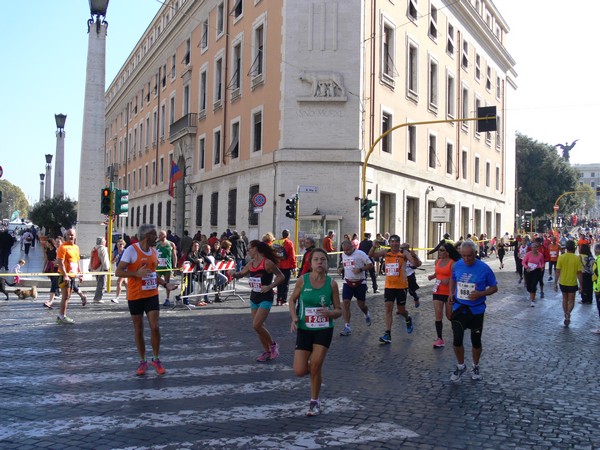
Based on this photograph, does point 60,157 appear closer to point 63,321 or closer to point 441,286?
point 63,321

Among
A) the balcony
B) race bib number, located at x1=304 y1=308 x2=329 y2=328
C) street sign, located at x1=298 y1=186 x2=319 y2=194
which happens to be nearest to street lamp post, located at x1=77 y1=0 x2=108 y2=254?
street sign, located at x1=298 y1=186 x2=319 y2=194

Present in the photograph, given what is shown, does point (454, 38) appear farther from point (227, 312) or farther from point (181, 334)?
point (181, 334)

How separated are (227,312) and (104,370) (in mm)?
6172

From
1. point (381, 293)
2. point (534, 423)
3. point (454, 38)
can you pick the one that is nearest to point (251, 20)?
point (454, 38)

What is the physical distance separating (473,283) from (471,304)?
0.25 meters

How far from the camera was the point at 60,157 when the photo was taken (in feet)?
151

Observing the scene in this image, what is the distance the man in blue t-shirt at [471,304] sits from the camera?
22.9ft

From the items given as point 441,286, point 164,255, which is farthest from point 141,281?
point 164,255

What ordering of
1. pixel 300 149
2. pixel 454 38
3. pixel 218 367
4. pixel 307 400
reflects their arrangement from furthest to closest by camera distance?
pixel 454 38 → pixel 300 149 → pixel 218 367 → pixel 307 400

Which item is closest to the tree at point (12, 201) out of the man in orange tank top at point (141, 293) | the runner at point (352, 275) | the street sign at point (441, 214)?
the street sign at point (441, 214)

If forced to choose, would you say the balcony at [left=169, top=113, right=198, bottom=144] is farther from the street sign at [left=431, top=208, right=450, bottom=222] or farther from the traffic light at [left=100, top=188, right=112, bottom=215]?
the traffic light at [left=100, top=188, right=112, bottom=215]

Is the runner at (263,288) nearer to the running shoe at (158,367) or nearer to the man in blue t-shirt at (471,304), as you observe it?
the running shoe at (158,367)

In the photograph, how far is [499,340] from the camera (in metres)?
9.84

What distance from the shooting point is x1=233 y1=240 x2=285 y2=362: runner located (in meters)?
7.97
